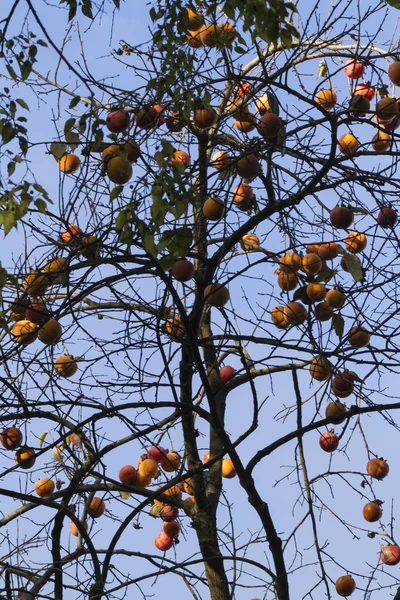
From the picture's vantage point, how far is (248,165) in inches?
112

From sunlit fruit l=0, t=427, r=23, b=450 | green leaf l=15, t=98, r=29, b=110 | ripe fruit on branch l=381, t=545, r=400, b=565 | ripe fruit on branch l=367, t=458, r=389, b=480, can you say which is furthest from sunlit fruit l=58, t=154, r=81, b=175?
ripe fruit on branch l=381, t=545, r=400, b=565

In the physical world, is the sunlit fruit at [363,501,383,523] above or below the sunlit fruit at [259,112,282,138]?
below

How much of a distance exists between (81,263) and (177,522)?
4.76 ft

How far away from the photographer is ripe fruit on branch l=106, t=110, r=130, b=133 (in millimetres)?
2863

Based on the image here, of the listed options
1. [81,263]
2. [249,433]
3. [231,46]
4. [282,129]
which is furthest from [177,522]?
[231,46]

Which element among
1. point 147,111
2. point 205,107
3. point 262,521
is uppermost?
point 147,111

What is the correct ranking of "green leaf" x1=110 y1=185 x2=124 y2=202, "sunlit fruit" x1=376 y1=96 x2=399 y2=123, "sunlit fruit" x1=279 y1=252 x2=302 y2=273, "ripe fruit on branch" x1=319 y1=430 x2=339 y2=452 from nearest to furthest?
"green leaf" x1=110 y1=185 x2=124 y2=202
"sunlit fruit" x1=376 y1=96 x2=399 y2=123
"sunlit fruit" x1=279 y1=252 x2=302 y2=273
"ripe fruit on branch" x1=319 y1=430 x2=339 y2=452

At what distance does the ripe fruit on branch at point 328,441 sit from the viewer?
3.50 meters

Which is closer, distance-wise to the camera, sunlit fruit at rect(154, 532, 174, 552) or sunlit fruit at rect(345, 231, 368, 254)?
sunlit fruit at rect(345, 231, 368, 254)

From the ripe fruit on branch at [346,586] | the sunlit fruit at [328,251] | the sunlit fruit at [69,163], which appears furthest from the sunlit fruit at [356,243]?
the ripe fruit on branch at [346,586]

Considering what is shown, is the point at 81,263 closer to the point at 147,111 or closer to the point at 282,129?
the point at 147,111

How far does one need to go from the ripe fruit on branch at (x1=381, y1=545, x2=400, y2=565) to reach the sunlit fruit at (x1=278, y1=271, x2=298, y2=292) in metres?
1.27

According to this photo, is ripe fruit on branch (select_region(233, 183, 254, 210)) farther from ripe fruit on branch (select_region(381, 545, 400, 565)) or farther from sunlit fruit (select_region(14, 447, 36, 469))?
ripe fruit on branch (select_region(381, 545, 400, 565))

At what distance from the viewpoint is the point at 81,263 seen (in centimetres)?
263
